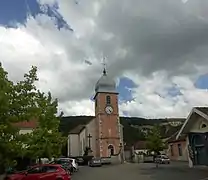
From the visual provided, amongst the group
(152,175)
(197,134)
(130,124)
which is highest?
(130,124)

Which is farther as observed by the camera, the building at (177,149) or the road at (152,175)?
the building at (177,149)

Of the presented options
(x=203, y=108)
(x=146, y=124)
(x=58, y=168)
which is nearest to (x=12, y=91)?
(x=58, y=168)

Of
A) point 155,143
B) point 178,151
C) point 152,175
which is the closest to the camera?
point 152,175

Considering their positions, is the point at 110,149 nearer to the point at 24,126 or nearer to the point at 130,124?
the point at 24,126

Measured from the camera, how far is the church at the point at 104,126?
78875 millimetres

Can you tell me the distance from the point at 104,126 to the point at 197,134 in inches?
1763

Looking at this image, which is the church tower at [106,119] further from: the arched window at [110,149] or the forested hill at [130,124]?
the forested hill at [130,124]

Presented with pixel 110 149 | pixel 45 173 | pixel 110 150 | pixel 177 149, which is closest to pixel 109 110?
pixel 110 149

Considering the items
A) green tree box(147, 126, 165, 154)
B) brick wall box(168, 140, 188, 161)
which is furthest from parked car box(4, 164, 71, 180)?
green tree box(147, 126, 165, 154)

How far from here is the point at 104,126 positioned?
8050 cm

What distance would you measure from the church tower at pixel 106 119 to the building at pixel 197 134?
40.2 metres

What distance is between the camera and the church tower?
258 feet

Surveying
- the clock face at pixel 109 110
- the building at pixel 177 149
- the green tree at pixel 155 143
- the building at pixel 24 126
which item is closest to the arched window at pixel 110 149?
the clock face at pixel 109 110

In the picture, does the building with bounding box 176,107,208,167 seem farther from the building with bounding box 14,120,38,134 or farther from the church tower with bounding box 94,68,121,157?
the church tower with bounding box 94,68,121,157
